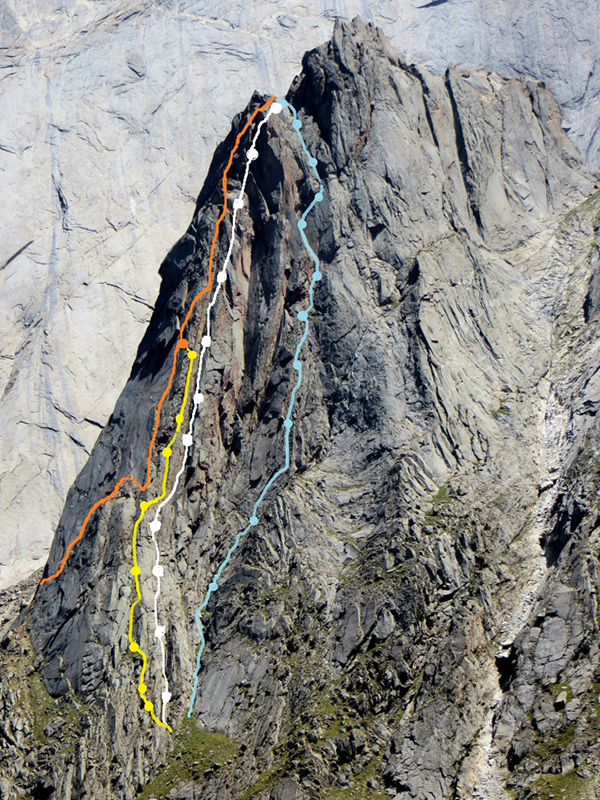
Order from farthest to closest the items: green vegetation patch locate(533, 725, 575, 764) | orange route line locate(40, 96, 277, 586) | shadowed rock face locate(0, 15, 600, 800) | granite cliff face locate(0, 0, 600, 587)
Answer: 1. granite cliff face locate(0, 0, 600, 587)
2. orange route line locate(40, 96, 277, 586)
3. shadowed rock face locate(0, 15, 600, 800)
4. green vegetation patch locate(533, 725, 575, 764)

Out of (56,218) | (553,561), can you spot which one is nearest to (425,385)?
(553,561)

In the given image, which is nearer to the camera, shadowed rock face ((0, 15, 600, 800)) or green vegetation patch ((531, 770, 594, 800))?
green vegetation patch ((531, 770, 594, 800))

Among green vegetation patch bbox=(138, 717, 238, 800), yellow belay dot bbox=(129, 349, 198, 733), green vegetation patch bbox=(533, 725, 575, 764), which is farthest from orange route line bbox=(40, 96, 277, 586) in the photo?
green vegetation patch bbox=(533, 725, 575, 764)

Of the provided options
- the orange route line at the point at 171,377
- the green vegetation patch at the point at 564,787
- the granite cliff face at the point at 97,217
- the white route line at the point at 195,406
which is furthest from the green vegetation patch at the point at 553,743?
the granite cliff face at the point at 97,217

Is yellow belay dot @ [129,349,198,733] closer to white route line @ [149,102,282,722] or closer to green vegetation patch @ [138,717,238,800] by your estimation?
white route line @ [149,102,282,722]

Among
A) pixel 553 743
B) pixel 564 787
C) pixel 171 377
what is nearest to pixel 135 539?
pixel 171 377

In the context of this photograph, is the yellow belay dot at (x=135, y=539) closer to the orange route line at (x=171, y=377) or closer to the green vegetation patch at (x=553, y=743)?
the orange route line at (x=171, y=377)

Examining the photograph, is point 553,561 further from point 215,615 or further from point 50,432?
point 50,432
